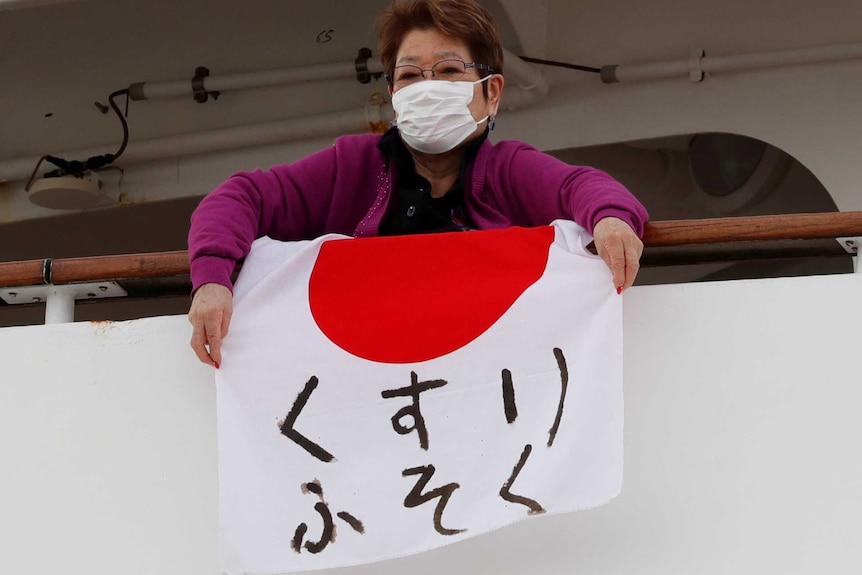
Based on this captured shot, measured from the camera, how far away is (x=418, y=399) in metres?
1.73

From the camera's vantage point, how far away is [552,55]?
4121 mm

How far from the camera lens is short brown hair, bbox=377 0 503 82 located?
200cm

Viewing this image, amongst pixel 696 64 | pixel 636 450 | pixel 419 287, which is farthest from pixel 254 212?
pixel 696 64

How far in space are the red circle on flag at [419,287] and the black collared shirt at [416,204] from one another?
0.14 m

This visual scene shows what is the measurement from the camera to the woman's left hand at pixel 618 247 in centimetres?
169

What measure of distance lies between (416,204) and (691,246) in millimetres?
453

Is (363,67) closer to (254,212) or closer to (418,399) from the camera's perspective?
(254,212)

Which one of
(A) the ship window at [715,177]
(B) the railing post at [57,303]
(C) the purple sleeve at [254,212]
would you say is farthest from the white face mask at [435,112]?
(A) the ship window at [715,177]

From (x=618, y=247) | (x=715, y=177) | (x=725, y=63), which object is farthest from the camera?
(x=715, y=177)

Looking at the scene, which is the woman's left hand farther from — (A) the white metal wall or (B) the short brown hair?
(B) the short brown hair

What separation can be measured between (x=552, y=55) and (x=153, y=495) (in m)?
2.66

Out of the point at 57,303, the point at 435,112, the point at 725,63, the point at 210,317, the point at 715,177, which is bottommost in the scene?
the point at 210,317

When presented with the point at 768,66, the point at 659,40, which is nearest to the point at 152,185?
the point at 659,40

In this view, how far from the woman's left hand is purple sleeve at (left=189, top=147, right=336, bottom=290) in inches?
20.0
